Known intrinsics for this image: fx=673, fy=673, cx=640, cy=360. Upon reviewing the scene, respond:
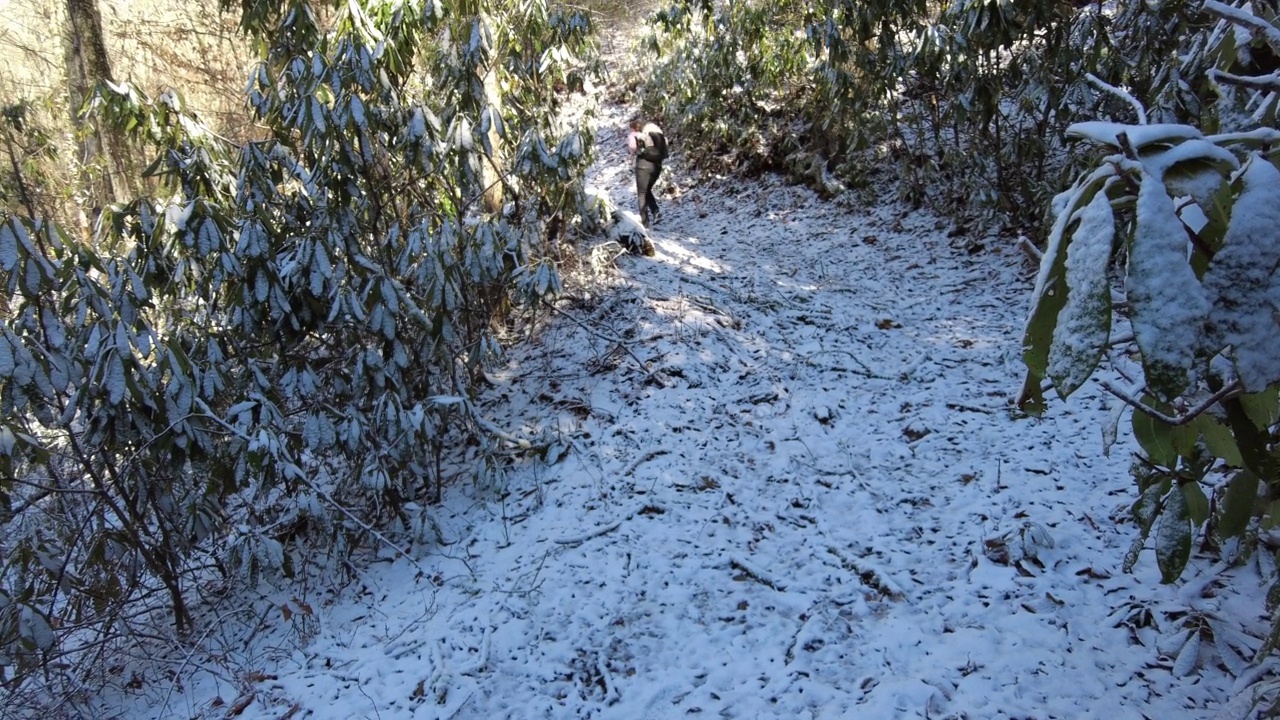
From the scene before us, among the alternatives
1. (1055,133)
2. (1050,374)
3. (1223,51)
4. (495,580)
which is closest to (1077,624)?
(1223,51)

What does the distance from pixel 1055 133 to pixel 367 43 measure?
6193 millimetres

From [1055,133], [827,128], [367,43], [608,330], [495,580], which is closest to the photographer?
[495,580]

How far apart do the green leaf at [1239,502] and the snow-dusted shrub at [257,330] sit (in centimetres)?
357

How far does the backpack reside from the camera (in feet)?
30.1

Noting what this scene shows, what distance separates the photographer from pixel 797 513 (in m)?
3.97

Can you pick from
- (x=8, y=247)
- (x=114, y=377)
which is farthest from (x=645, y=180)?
(x=8, y=247)

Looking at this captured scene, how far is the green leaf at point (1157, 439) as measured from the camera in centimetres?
122

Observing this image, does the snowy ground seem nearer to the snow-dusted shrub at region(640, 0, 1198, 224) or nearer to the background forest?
the background forest

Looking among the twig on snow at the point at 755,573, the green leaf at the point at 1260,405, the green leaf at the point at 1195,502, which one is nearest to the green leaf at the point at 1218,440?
the green leaf at the point at 1260,405

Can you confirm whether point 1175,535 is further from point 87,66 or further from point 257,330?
point 87,66

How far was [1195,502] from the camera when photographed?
5.28ft

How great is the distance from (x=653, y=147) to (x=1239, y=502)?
27.8 feet

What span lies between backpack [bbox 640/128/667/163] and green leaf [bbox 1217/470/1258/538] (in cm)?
839

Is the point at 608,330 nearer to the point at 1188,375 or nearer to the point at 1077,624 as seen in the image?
the point at 1077,624
